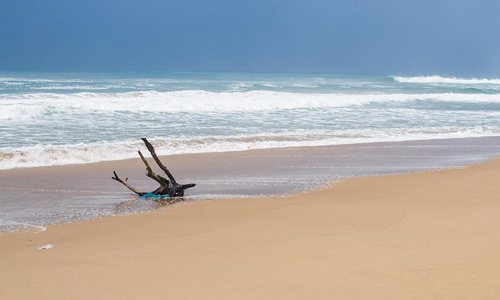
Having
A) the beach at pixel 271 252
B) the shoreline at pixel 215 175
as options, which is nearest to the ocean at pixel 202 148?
the shoreline at pixel 215 175

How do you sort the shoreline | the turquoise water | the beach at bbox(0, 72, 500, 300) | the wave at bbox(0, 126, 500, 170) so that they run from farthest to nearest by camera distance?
the turquoise water, the wave at bbox(0, 126, 500, 170), the shoreline, the beach at bbox(0, 72, 500, 300)

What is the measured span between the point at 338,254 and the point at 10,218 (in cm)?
346

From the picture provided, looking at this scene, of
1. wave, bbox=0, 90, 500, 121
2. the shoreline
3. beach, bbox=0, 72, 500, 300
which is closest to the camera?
beach, bbox=0, 72, 500, 300

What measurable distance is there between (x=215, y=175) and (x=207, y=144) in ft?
11.5

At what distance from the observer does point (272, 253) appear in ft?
14.6

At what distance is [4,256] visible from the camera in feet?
14.6

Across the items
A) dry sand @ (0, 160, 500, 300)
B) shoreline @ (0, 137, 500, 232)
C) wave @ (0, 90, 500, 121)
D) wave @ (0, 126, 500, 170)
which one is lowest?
shoreline @ (0, 137, 500, 232)

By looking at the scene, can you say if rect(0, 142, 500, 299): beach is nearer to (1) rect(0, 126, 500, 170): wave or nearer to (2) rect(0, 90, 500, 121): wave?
(1) rect(0, 126, 500, 170): wave

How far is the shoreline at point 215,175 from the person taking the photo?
6.59 meters

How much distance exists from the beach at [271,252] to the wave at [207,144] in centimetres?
439

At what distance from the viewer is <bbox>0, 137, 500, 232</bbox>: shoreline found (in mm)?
6594

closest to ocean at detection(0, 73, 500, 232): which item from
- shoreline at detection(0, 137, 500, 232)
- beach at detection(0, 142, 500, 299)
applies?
shoreline at detection(0, 137, 500, 232)

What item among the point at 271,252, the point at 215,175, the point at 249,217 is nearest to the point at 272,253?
the point at 271,252

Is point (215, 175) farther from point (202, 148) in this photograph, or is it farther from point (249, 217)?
point (249, 217)
